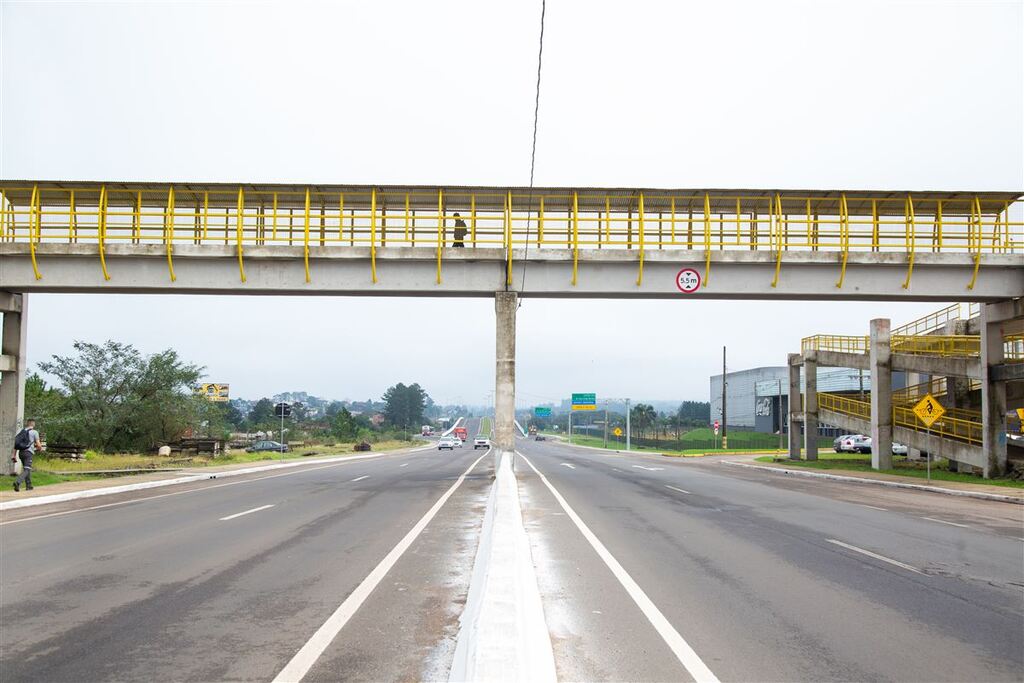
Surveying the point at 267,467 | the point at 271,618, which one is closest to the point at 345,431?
the point at 267,467

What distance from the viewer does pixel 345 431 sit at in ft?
296

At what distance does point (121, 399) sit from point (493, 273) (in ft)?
88.4

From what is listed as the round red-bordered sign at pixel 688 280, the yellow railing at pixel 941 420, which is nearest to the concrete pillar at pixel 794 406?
the yellow railing at pixel 941 420

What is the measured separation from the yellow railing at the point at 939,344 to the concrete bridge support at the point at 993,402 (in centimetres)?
471

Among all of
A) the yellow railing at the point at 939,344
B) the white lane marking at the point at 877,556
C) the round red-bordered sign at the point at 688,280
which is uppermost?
the round red-bordered sign at the point at 688,280

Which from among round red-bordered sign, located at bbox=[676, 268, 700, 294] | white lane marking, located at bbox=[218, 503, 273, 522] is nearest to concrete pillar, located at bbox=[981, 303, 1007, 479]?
round red-bordered sign, located at bbox=[676, 268, 700, 294]

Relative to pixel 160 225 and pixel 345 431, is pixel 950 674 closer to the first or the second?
pixel 160 225

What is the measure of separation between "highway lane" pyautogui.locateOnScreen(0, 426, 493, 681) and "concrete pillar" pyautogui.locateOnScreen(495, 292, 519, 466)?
23.3 feet

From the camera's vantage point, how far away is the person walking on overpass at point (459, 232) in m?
22.9

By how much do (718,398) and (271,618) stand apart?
386 ft

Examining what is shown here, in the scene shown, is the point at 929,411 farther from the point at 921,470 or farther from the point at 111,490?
the point at 111,490

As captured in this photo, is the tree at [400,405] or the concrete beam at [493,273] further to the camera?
the tree at [400,405]

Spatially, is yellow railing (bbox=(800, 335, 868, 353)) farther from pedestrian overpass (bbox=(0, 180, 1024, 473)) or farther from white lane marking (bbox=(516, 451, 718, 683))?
white lane marking (bbox=(516, 451, 718, 683))

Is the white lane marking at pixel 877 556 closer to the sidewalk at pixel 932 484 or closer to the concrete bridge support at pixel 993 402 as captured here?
the sidewalk at pixel 932 484
